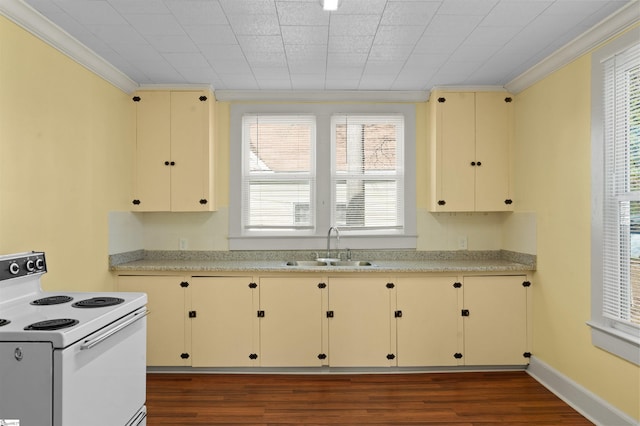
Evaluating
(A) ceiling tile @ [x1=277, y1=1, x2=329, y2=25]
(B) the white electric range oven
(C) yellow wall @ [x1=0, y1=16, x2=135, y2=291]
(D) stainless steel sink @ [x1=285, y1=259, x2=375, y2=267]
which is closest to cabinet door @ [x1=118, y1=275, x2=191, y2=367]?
(C) yellow wall @ [x1=0, y1=16, x2=135, y2=291]

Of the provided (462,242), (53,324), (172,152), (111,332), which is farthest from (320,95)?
(53,324)

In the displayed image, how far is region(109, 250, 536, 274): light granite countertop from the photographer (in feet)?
11.2

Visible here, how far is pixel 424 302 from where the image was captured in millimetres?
3438

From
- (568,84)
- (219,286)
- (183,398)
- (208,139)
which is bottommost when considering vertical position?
(183,398)

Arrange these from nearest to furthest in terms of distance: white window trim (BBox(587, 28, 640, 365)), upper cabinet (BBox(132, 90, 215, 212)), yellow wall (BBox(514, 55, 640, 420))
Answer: white window trim (BBox(587, 28, 640, 365)), yellow wall (BBox(514, 55, 640, 420)), upper cabinet (BBox(132, 90, 215, 212))

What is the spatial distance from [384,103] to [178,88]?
6.50 ft

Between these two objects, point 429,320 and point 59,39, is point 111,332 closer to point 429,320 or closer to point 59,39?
point 59,39

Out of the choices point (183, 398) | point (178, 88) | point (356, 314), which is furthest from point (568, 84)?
point (183, 398)

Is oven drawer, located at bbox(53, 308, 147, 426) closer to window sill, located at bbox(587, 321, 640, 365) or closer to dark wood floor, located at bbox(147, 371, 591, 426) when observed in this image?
dark wood floor, located at bbox(147, 371, 591, 426)

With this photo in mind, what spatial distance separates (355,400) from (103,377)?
1.83m

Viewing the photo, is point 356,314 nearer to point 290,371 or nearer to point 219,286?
point 290,371

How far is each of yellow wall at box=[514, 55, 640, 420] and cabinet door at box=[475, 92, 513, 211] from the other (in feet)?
0.62

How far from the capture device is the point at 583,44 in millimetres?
2695

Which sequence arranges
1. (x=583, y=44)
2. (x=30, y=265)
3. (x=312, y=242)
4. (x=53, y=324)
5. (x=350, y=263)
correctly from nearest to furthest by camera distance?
(x=53, y=324) < (x=30, y=265) < (x=583, y=44) < (x=350, y=263) < (x=312, y=242)
